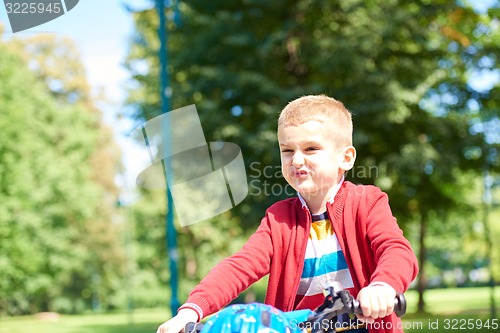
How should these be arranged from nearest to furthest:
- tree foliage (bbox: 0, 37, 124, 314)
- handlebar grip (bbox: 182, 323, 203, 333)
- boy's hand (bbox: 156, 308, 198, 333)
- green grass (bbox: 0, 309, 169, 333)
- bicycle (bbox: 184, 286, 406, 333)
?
bicycle (bbox: 184, 286, 406, 333), handlebar grip (bbox: 182, 323, 203, 333), boy's hand (bbox: 156, 308, 198, 333), green grass (bbox: 0, 309, 169, 333), tree foliage (bbox: 0, 37, 124, 314)

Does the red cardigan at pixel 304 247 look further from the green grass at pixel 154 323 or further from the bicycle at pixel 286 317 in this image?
the green grass at pixel 154 323

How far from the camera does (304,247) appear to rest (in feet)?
8.29

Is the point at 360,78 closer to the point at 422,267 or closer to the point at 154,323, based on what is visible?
the point at 422,267

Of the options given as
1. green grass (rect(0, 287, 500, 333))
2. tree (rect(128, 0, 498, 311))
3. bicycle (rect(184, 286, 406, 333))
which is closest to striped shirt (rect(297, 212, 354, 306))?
bicycle (rect(184, 286, 406, 333))

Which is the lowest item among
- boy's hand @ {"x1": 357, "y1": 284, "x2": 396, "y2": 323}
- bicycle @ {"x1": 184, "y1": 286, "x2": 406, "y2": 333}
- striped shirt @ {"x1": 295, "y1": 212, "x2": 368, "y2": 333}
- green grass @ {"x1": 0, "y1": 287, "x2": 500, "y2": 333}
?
green grass @ {"x1": 0, "y1": 287, "x2": 500, "y2": 333}

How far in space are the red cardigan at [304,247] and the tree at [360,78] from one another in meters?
12.0

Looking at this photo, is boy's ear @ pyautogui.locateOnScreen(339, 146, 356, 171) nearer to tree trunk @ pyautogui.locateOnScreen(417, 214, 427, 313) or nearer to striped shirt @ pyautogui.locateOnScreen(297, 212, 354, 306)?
striped shirt @ pyautogui.locateOnScreen(297, 212, 354, 306)

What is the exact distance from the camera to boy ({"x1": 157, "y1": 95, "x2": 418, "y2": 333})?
239cm

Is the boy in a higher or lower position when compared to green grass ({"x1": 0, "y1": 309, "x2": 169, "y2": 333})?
higher

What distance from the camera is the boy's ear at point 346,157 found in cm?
260

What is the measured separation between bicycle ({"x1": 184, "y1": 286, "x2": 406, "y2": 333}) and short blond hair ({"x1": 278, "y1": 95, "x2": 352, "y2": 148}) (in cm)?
70

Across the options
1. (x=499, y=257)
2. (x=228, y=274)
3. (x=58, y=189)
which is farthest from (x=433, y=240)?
(x=228, y=274)

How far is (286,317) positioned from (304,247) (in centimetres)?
74

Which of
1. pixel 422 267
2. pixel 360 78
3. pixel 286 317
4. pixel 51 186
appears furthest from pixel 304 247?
pixel 51 186
